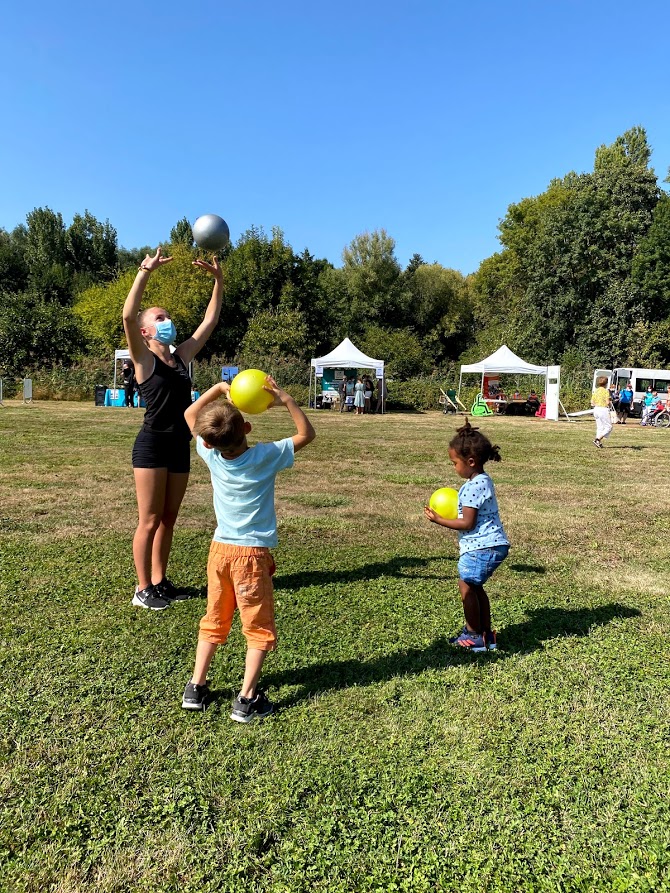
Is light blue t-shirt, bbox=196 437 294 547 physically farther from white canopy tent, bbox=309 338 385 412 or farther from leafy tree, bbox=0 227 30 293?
leafy tree, bbox=0 227 30 293

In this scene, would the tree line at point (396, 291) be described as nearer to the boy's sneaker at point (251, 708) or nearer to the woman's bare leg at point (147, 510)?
the woman's bare leg at point (147, 510)

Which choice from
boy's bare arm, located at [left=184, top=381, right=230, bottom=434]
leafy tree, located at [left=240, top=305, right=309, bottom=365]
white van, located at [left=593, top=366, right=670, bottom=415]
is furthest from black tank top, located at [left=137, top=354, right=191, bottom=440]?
leafy tree, located at [left=240, top=305, right=309, bottom=365]

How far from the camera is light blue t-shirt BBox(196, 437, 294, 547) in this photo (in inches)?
113

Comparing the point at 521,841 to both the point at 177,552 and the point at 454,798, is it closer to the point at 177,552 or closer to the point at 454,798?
the point at 454,798

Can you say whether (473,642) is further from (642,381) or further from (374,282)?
(374,282)

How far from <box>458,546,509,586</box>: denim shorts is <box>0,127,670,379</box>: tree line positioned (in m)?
33.3

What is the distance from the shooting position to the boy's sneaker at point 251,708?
112 inches

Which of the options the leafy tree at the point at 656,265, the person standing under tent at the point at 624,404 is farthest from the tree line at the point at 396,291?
the person standing under tent at the point at 624,404

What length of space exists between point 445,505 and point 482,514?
0.26 meters

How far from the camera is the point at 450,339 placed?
60.3 m

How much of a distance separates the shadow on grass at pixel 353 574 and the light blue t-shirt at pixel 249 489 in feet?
6.43

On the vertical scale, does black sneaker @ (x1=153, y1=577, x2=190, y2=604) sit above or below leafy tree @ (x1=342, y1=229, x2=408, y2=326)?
below

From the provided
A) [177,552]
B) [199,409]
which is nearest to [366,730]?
[199,409]

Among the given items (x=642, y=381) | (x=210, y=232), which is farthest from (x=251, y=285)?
(x=210, y=232)
